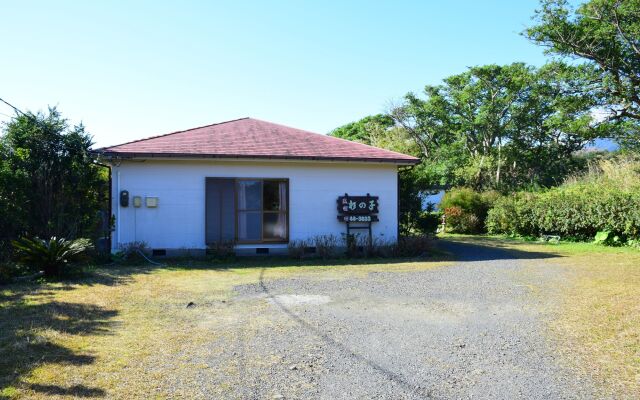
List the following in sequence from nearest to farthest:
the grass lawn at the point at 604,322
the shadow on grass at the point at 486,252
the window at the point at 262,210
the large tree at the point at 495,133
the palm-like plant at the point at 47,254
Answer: the grass lawn at the point at 604,322, the palm-like plant at the point at 47,254, the shadow on grass at the point at 486,252, the window at the point at 262,210, the large tree at the point at 495,133

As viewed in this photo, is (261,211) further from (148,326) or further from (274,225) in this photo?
(148,326)

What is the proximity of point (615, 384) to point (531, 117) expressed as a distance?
103 feet

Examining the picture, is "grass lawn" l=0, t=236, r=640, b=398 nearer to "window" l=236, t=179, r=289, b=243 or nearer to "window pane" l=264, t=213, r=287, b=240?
"window" l=236, t=179, r=289, b=243

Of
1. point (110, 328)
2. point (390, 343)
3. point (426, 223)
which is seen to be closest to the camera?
point (390, 343)

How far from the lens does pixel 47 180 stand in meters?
11.0

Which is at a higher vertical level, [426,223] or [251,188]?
[251,188]

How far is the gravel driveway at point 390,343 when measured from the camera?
12.9ft

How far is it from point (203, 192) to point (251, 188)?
137cm

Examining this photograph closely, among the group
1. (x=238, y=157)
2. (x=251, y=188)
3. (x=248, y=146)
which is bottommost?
(x=251, y=188)

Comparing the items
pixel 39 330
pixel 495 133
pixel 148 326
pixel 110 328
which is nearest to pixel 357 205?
pixel 148 326

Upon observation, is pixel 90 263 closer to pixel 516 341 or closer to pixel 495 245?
pixel 516 341

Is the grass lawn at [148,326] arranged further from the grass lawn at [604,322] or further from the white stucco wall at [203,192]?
the white stucco wall at [203,192]

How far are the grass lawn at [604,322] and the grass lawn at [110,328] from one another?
3509 mm

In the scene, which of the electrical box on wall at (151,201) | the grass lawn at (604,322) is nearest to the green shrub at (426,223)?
the grass lawn at (604,322)
